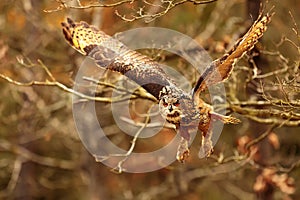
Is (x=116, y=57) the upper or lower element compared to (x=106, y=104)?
upper

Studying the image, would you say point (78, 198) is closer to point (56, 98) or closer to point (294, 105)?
point (56, 98)

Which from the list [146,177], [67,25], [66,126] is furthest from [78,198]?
[67,25]

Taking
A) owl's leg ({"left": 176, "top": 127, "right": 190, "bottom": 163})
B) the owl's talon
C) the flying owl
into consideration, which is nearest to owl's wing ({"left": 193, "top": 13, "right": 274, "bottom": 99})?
the flying owl

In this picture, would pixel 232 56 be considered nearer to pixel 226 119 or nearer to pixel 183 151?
pixel 226 119

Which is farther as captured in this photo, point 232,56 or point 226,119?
point 226,119

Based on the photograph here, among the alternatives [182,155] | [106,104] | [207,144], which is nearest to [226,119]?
[207,144]

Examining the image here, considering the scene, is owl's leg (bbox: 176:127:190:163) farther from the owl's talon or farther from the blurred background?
the blurred background
